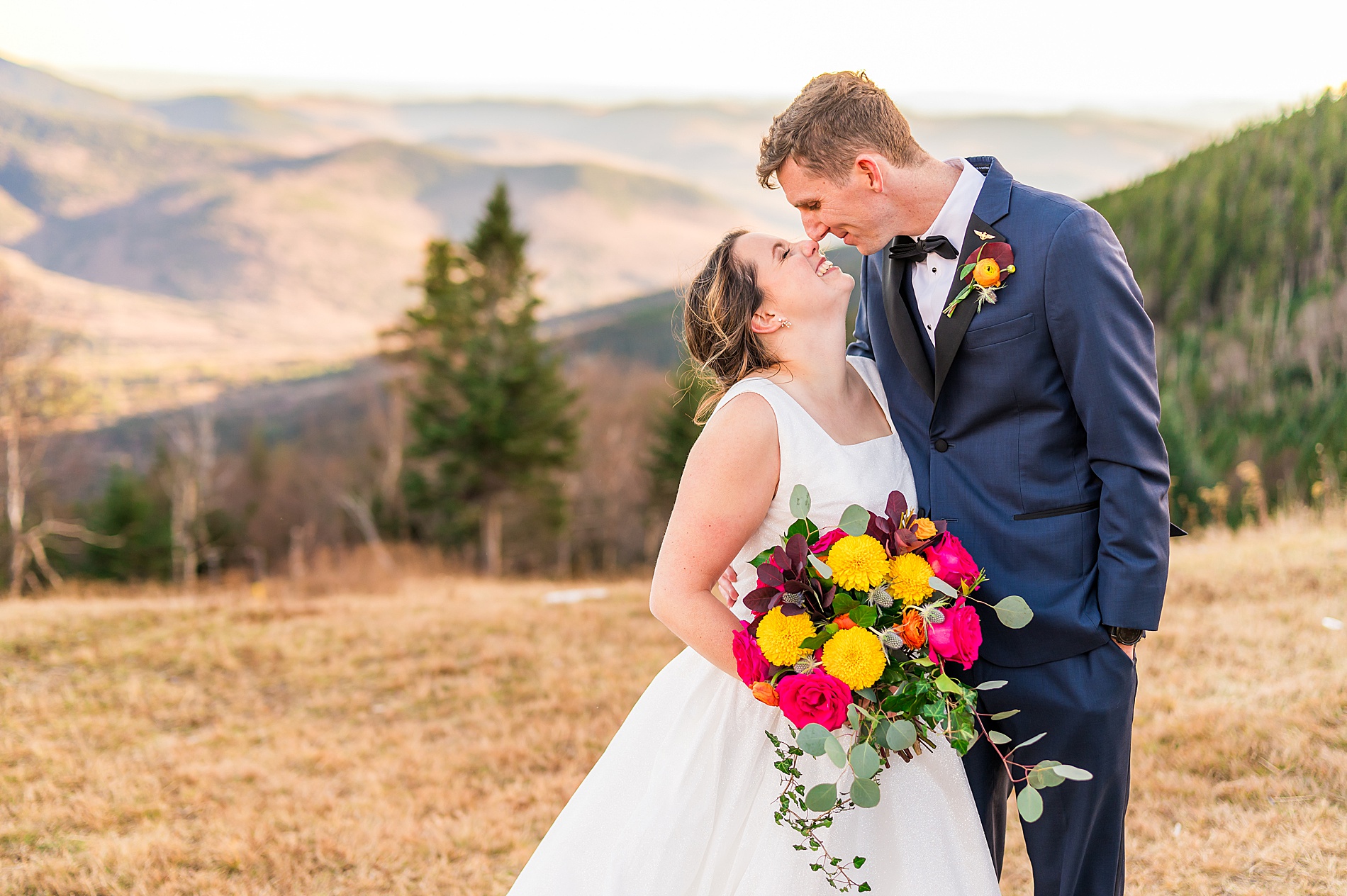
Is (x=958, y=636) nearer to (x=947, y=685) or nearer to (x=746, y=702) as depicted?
(x=947, y=685)

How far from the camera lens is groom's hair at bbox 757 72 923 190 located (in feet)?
8.39

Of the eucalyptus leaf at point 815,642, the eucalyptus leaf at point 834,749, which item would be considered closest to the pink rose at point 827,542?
the eucalyptus leaf at point 815,642

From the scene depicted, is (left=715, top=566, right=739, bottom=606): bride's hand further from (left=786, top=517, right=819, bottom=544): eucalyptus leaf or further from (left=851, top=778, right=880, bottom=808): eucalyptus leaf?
(left=851, top=778, right=880, bottom=808): eucalyptus leaf

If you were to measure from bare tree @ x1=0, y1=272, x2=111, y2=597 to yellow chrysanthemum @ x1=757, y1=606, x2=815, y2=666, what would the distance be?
35.5 meters

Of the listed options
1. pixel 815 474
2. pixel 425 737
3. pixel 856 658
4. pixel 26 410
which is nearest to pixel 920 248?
pixel 815 474

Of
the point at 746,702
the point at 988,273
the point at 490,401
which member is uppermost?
the point at 988,273

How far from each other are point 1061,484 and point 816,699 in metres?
0.96

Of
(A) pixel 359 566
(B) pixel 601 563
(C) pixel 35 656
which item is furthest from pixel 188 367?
(C) pixel 35 656

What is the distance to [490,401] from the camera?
35438 mm

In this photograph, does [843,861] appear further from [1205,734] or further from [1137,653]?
[1137,653]

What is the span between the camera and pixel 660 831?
8.25ft

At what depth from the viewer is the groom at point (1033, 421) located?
7.29ft

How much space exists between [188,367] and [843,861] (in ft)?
518

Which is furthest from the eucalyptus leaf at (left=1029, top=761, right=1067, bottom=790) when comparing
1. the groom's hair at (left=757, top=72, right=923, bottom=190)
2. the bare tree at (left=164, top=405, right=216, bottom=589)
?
the bare tree at (left=164, top=405, right=216, bottom=589)
